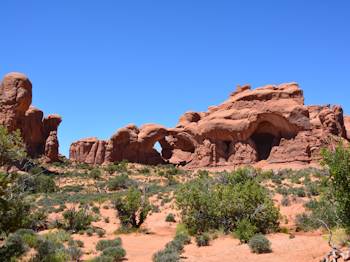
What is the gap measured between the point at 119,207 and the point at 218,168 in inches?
1005

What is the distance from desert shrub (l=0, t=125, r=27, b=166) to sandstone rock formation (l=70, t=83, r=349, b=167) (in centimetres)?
3315

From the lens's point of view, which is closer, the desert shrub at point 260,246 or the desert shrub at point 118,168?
the desert shrub at point 260,246

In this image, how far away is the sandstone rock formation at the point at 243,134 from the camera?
42719mm

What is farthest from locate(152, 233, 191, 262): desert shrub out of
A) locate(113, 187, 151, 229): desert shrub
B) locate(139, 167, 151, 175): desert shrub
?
locate(139, 167, 151, 175): desert shrub

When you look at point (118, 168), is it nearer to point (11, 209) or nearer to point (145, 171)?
point (145, 171)

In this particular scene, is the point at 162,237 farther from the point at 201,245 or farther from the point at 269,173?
the point at 269,173

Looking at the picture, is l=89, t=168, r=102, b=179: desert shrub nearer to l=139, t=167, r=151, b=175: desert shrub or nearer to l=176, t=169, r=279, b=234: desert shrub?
l=139, t=167, r=151, b=175: desert shrub

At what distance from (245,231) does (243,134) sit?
30.9 meters

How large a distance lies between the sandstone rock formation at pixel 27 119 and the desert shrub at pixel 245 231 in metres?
27.1

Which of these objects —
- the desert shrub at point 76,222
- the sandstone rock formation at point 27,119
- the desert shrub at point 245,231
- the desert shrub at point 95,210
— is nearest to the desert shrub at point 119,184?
the desert shrub at point 95,210

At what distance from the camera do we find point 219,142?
157 feet

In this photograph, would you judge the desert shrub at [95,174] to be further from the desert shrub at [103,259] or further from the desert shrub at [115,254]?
the desert shrub at [103,259]

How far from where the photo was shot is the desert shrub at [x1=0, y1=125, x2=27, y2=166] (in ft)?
31.1

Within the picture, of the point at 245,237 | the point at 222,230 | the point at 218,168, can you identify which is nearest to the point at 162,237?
the point at 222,230
